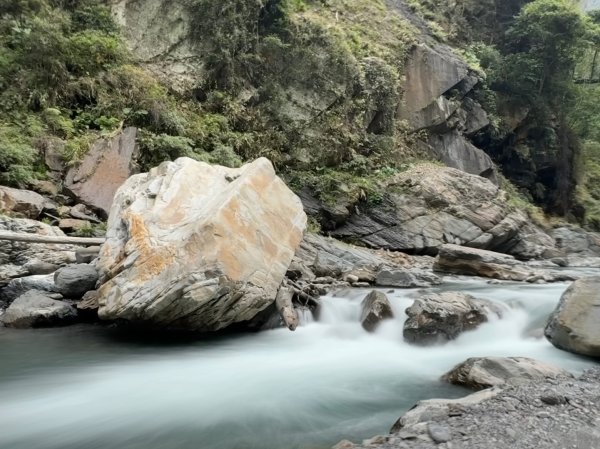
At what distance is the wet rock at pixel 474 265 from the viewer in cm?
1176

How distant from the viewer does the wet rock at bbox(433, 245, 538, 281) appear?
11.8 meters

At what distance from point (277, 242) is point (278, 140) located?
8837 millimetres

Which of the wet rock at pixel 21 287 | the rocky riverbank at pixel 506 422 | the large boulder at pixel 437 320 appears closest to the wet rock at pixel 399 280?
the large boulder at pixel 437 320

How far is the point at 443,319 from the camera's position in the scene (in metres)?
6.67

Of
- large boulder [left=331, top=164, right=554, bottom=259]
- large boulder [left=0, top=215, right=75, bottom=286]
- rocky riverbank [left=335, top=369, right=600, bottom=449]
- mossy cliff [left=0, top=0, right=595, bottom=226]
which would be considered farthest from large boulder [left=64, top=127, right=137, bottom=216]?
rocky riverbank [left=335, top=369, right=600, bottom=449]

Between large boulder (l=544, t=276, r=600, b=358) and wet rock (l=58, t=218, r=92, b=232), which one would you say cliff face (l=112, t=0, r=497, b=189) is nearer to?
wet rock (l=58, t=218, r=92, b=232)

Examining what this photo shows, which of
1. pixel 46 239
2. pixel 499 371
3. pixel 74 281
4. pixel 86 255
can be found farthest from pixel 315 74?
pixel 499 371

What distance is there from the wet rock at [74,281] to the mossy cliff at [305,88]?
3.34m

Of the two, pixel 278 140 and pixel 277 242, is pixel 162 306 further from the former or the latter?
pixel 278 140

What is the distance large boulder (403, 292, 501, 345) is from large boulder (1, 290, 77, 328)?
5.47 meters

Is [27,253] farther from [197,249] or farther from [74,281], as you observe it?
[197,249]

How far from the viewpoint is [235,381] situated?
5477mm

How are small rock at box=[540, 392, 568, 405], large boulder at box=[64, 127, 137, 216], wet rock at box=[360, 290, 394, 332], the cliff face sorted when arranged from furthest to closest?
the cliff face
large boulder at box=[64, 127, 137, 216]
wet rock at box=[360, 290, 394, 332]
small rock at box=[540, 392, 568, 405]

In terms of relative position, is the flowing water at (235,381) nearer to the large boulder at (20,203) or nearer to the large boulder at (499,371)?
the large boulder at (499,371)
